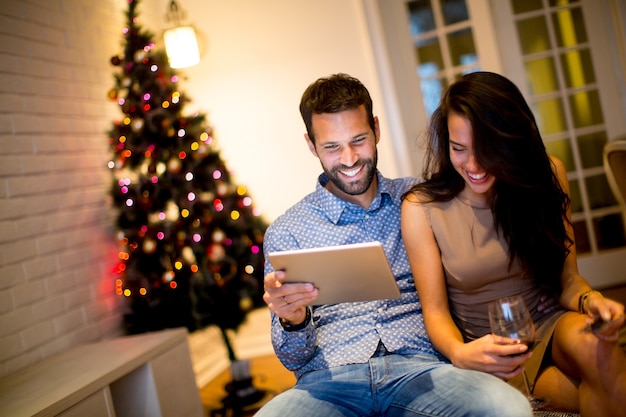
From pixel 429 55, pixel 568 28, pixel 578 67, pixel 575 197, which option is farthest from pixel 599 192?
pixel 429 55

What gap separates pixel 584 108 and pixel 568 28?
0.54 metres

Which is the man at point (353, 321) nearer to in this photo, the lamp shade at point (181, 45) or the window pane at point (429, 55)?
the lamp shade at point (181, 45)

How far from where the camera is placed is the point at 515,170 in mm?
1744

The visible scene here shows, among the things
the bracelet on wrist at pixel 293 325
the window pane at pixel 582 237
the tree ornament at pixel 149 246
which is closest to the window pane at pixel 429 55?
the window pane at pixel 582 237

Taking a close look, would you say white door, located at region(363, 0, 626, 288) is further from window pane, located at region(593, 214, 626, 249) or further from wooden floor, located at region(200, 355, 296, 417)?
wooden floor, located at region(200, 355, 296, 417)

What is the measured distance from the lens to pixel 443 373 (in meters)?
1.66

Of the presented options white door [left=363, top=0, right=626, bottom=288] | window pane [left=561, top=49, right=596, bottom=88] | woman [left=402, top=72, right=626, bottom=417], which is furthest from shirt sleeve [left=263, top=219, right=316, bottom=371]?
window pane [left=561, top=49, right=596, bottom=88]

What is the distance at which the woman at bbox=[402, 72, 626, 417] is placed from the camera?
67.1 inches

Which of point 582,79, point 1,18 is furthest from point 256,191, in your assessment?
point 582,79

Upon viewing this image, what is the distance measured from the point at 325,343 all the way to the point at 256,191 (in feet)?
8.81

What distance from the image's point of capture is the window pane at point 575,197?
14.6 feet

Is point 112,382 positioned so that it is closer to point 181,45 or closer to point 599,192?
point 181,45

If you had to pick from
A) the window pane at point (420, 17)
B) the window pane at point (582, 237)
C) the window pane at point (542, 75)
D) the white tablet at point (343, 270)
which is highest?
the window pane at point (420, 17)

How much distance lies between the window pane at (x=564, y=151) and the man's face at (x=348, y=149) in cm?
279
